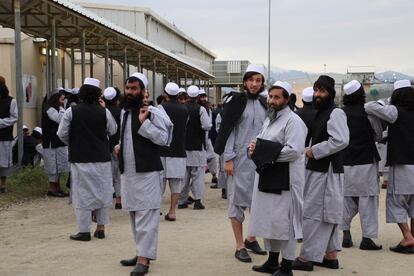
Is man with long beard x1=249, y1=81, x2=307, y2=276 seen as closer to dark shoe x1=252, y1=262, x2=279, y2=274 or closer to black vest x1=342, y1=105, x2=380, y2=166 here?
dark shoe x1=252, y1=262, x2=279, y2=274

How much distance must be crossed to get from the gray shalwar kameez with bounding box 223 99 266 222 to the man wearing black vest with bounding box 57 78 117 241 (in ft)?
5.49

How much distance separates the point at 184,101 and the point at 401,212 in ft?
14.0

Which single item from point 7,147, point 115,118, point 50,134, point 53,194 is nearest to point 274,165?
point 115,118

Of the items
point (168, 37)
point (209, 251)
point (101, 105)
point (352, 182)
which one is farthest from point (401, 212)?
point (168, 37)

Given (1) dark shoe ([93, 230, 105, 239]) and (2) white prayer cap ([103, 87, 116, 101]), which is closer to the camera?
(1) dark shoe ([93, 230, 105, 239])

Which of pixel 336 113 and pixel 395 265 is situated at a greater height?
pixel 336 113

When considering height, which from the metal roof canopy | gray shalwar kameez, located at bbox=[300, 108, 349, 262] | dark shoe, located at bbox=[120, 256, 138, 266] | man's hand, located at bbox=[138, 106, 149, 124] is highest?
the metal roof canopy

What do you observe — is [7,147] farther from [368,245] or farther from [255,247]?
[368,245]

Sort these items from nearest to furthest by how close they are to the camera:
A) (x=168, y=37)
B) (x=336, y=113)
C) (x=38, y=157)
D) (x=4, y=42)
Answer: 1. (x=336, y=113)
2. (x=38, y=157)
3. (x=4, y=42)
4. (x=168, y=37)

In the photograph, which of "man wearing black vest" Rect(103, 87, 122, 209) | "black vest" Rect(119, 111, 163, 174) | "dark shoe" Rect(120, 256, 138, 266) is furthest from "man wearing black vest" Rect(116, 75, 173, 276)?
"man wearing black vest" Rect(103, 87, 122, 209)

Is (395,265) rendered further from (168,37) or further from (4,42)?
(168,37)

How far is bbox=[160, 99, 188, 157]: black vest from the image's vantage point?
853cm

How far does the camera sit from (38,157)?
11688 mm

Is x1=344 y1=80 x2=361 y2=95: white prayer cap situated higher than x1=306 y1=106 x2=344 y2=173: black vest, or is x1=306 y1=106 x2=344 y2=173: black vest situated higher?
x1=344 y1=80 x2=361 y2=95: white prayer cap
